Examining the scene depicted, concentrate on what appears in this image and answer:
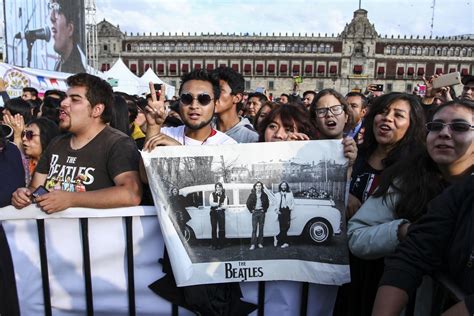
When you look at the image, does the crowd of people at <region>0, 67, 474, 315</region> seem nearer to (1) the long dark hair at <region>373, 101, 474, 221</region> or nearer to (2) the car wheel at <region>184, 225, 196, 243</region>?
(1) the long dark hair at <region>373, 101, 474, 221</region>

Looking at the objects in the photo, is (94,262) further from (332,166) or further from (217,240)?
(332,166)

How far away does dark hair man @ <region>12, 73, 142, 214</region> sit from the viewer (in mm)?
2139

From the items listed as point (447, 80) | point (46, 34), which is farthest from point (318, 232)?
point (46, 34)

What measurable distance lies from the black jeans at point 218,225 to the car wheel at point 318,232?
47 cm

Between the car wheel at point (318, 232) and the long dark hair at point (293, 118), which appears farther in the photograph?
the long dark hair at point (293, 118)

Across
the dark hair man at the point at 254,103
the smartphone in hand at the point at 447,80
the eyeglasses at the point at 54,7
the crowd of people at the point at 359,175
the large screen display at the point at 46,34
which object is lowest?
the crowd of people at the point at 359,175

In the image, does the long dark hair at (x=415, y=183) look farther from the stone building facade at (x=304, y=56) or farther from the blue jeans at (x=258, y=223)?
the stone building facade at (x=304, y=56)

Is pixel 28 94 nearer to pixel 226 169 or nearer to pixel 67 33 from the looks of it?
pixel 226 169

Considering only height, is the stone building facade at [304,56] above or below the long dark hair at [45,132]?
above

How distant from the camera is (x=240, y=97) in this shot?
4.49 meters

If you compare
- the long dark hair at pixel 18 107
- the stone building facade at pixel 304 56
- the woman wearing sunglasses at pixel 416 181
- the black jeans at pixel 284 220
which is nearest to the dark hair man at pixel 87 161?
the black jeans at pixel 284 220

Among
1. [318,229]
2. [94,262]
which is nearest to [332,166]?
[318,229]

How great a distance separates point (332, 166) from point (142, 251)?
117cm

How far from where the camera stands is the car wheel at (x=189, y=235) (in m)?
2.11
